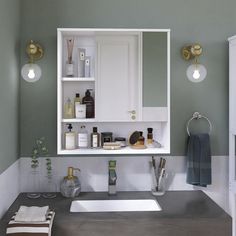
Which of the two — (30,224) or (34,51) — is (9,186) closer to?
(30,224)

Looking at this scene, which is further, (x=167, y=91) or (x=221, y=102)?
(x=221, y=102)

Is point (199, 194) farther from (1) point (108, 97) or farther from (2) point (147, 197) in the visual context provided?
(1) point (108, 97)

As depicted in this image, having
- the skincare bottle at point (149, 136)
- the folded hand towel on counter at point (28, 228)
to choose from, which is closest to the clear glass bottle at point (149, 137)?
the skincare bottle at point (149, 136)

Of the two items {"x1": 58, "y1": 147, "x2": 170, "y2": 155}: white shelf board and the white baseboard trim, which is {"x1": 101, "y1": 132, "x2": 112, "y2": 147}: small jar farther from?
the white baseboard trim

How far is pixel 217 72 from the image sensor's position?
2.75 meters

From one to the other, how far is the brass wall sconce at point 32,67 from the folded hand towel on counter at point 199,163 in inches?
48.9

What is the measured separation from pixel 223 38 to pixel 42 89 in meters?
1.39

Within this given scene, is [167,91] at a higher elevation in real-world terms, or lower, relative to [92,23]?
lower

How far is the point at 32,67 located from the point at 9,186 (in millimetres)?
850

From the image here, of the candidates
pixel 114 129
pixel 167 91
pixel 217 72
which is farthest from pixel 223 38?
pixel 114 129

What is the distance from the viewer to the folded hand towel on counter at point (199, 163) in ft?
8.68

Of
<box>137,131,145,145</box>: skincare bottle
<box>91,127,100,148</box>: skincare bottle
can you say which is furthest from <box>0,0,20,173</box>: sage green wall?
<box>137,131,145,145</box>: skincare bottle

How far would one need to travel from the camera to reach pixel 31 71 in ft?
8.50

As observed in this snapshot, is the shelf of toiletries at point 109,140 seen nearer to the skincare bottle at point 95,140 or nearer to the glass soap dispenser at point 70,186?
the skincare bottle at point 95,140
